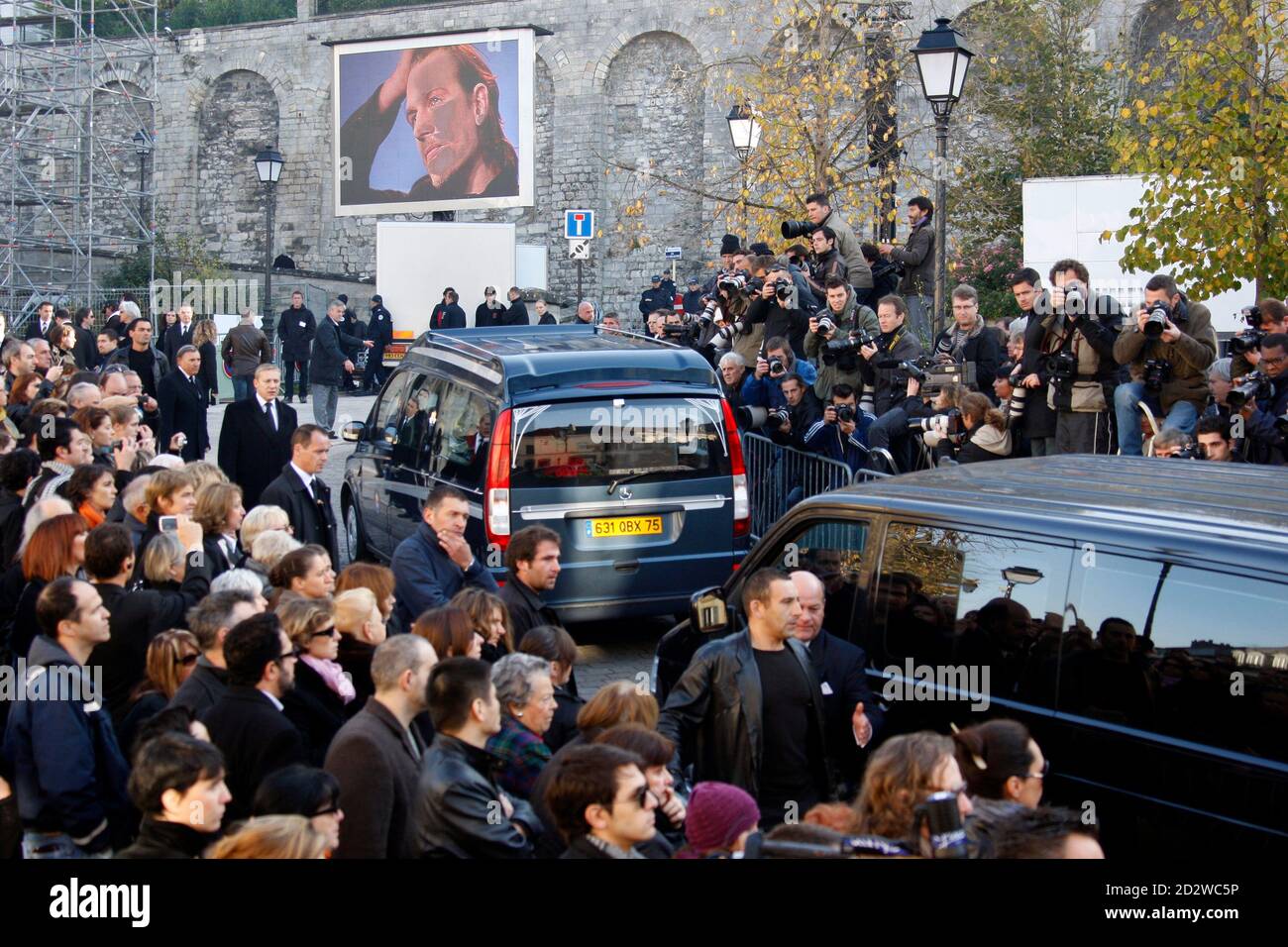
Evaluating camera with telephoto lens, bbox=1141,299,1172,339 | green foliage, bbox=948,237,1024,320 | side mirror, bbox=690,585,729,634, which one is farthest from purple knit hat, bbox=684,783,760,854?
green foliage, bbox=948,237,1024,320

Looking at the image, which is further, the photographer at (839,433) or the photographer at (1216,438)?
the photographer at (839,433)

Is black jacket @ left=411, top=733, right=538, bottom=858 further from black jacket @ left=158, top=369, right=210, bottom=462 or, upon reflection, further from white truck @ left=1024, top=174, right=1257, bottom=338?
white truck @ left=1024, top=174, right=1257, bottom=338

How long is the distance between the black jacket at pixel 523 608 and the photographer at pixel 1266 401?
4.14m

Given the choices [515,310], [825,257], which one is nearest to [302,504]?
[825,257]

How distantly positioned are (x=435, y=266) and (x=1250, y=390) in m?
23.5

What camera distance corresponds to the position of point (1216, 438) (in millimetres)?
8039

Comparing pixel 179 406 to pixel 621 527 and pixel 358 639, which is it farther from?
pixel 358 639

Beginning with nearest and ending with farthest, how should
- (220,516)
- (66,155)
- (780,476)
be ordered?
(220,516), (780,476), (66,155)

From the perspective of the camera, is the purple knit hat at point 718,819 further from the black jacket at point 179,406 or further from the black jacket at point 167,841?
the black jacket at point 179,406

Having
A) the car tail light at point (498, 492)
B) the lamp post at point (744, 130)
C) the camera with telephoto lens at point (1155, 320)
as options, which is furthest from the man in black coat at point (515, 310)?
the camera with telephoto lens at point (1155, 320)

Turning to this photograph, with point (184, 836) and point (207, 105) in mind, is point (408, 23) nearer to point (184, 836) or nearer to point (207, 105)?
point (207, 105)

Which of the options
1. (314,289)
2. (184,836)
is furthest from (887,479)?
(314,289)

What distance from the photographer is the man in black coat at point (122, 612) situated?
6152 mm

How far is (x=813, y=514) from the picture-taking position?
599cm
